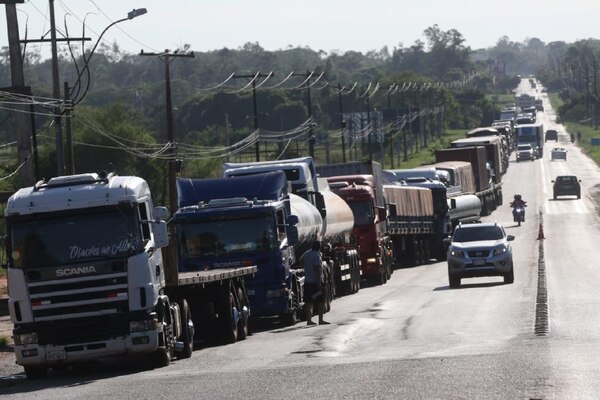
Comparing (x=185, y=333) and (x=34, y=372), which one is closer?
(x=34, y=372)

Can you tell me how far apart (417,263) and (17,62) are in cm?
2602

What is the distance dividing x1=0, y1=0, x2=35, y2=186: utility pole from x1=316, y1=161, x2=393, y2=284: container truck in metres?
12.4

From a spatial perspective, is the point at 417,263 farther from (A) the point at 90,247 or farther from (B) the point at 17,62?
(A) the point at 90,247

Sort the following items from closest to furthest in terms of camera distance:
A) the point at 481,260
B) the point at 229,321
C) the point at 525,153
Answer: the point at 229,321, the point at 481,260, the point at 525,153

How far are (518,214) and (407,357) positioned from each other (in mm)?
A: 56606

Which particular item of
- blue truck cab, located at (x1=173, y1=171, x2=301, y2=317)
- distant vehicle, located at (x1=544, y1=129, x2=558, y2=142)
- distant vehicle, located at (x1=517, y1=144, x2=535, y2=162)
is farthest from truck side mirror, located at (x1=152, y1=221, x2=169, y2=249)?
distant vehicle, located at (x1=544, y1=129, x2=558, y2=142)

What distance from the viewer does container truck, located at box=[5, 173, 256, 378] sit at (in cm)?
2025

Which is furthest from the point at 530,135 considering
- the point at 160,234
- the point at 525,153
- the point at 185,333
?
the point at 160,234

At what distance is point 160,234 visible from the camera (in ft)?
69.1

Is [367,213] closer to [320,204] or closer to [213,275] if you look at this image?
[320,204]

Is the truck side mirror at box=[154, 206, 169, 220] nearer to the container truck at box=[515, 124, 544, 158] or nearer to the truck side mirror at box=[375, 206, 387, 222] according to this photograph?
the truck side mirror at box=[375, 206, 387, 222]

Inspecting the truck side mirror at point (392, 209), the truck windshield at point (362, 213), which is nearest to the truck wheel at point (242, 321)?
the truck windshield at point (362, 213)

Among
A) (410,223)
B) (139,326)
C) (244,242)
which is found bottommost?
(410,223)

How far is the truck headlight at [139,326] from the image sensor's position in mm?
20391
